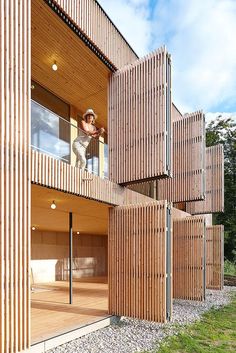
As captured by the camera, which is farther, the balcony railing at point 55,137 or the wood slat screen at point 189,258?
the wood slat screen at point 189,258

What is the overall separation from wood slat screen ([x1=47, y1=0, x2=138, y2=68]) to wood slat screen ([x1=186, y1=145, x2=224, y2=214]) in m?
8.74

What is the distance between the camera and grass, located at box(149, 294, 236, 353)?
277 inches

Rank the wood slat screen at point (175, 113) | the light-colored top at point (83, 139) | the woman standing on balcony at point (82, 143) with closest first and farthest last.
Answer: the woman standing on balcony at point (82, 143)
the light-colored top at point (83, 139)
the wood slat screen at point (175, 113)

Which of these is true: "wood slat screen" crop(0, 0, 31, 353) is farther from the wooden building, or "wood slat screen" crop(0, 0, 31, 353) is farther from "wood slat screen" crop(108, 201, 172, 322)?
"wood slat screen" crop(108, 201, 172, 322)

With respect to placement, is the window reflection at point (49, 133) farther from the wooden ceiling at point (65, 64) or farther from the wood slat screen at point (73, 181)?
the wooden ceiling at point (65, 64)

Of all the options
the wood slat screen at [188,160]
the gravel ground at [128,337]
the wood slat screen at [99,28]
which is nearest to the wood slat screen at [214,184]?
the wood slat screen at [188,160]

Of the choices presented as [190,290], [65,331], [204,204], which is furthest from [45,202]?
[204,204]

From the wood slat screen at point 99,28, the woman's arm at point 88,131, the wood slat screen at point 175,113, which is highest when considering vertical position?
the wood slat screen at point 99,28

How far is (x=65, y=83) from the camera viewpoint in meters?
10.6

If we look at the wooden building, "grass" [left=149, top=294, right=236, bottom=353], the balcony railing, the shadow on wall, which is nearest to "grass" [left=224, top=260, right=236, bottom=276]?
the shadow on wall

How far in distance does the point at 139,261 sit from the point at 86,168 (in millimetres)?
2554

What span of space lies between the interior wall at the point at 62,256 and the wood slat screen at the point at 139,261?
7.05 meters

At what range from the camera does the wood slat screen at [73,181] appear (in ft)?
21.0

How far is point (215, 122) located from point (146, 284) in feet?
85.4
